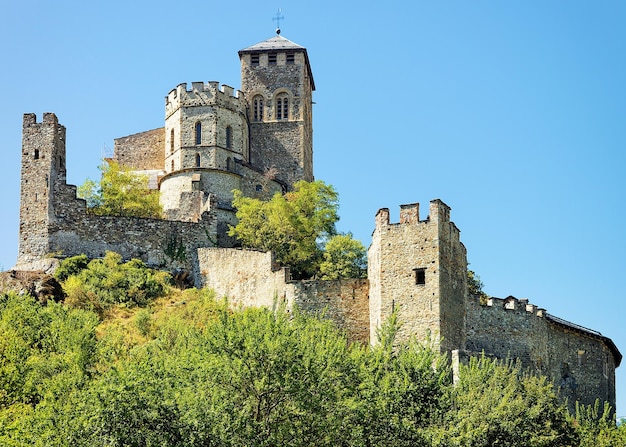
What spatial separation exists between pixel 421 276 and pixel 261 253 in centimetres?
1151

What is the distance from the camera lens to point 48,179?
64.3 m

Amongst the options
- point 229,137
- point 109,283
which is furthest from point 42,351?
point 229,137

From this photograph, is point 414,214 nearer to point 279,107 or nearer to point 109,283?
point 109,283

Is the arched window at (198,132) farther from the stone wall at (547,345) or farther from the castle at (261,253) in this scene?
the stone wall at (547,345)

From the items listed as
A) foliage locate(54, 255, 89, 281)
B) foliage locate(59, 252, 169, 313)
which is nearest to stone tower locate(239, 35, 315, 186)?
foliage locate(59, 252, 169, 313)

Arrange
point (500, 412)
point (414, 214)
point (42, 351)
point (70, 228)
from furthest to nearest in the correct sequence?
point (70, 228) → point (42, 351) → point (414, 214) → point (500, 412)

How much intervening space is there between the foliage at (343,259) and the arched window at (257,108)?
21947 millimetres

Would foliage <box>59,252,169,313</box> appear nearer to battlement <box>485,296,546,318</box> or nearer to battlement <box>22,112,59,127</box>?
battlement <box>22,112,59,127</box>

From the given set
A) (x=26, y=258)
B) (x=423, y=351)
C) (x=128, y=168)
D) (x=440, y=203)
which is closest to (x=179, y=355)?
(x=423, y=351)

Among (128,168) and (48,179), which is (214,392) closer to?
(48,179)

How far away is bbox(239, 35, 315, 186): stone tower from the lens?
266ft

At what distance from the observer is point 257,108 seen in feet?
270

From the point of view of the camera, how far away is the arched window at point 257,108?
81.9 meters

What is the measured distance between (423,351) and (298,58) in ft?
141
